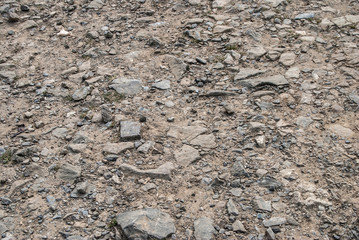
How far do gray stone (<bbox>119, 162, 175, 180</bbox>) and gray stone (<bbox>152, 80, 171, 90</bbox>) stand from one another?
1.37m

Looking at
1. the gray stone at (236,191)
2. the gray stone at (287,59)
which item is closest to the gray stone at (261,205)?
the gray stone at (236,191)

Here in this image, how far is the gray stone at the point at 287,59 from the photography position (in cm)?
603

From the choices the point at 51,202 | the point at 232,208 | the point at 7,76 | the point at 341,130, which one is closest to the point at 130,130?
the point at 51,202

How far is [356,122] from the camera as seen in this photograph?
16.8ft

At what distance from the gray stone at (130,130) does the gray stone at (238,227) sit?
1.56 m

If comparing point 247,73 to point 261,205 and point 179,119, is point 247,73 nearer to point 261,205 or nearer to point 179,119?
point 179,119

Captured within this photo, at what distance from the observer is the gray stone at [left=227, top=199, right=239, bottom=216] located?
422cm

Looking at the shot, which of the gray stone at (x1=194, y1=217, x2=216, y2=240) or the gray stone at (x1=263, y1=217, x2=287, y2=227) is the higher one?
the gray stone at (x1=194, y1=217, x2=216, y2=240)

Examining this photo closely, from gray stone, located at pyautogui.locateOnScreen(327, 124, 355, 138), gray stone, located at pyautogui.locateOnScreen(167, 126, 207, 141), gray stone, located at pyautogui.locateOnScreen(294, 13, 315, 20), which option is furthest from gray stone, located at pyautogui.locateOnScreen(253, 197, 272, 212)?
gray stone, located at pyautogui.locateOnScreen(294, 13, 315, 20)

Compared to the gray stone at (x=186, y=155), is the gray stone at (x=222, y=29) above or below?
above

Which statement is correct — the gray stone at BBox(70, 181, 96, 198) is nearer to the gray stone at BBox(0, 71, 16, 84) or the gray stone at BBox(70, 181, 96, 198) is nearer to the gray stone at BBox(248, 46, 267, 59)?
the gray stone at BBox(0, 71, 16, 84)

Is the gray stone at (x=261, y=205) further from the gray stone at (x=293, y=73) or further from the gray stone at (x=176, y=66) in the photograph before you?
the gray stone at (x=176, y=66)

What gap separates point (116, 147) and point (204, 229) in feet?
4.81

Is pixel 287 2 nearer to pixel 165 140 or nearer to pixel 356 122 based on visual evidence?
pixel 356 122
